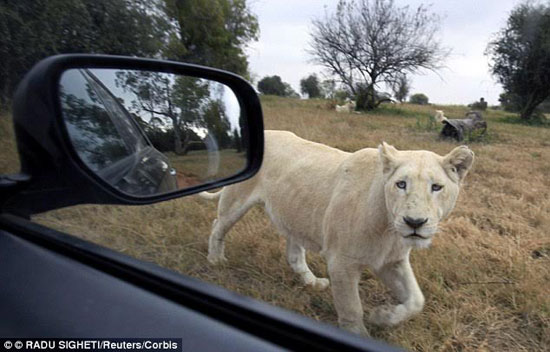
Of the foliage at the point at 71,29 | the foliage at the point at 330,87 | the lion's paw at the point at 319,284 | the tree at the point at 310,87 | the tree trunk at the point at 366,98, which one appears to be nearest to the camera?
the lion's paw at the point at 319,284

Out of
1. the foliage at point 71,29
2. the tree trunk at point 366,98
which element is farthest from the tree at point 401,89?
the foliage at point 71,29

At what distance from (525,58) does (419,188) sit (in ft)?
62.5

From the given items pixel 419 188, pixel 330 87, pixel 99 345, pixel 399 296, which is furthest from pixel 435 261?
pixel 330 87

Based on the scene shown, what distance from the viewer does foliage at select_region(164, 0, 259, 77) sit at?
27.4 ft

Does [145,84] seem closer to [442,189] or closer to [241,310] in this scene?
[241,310]

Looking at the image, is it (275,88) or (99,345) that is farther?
(275,88)

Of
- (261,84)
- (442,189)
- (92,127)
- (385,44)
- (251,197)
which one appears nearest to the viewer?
(92,127)

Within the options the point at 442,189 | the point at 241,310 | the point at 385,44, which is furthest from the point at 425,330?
the point at 385,44

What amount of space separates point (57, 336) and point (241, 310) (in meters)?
0.39

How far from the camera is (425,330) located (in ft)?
7.05

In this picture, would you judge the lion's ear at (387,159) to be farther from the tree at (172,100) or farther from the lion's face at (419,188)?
the tree at (172,100)

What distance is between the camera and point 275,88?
2223cm

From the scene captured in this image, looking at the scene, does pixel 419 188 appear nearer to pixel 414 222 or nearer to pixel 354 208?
pixel 414 222

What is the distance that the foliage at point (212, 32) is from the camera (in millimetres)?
8344
